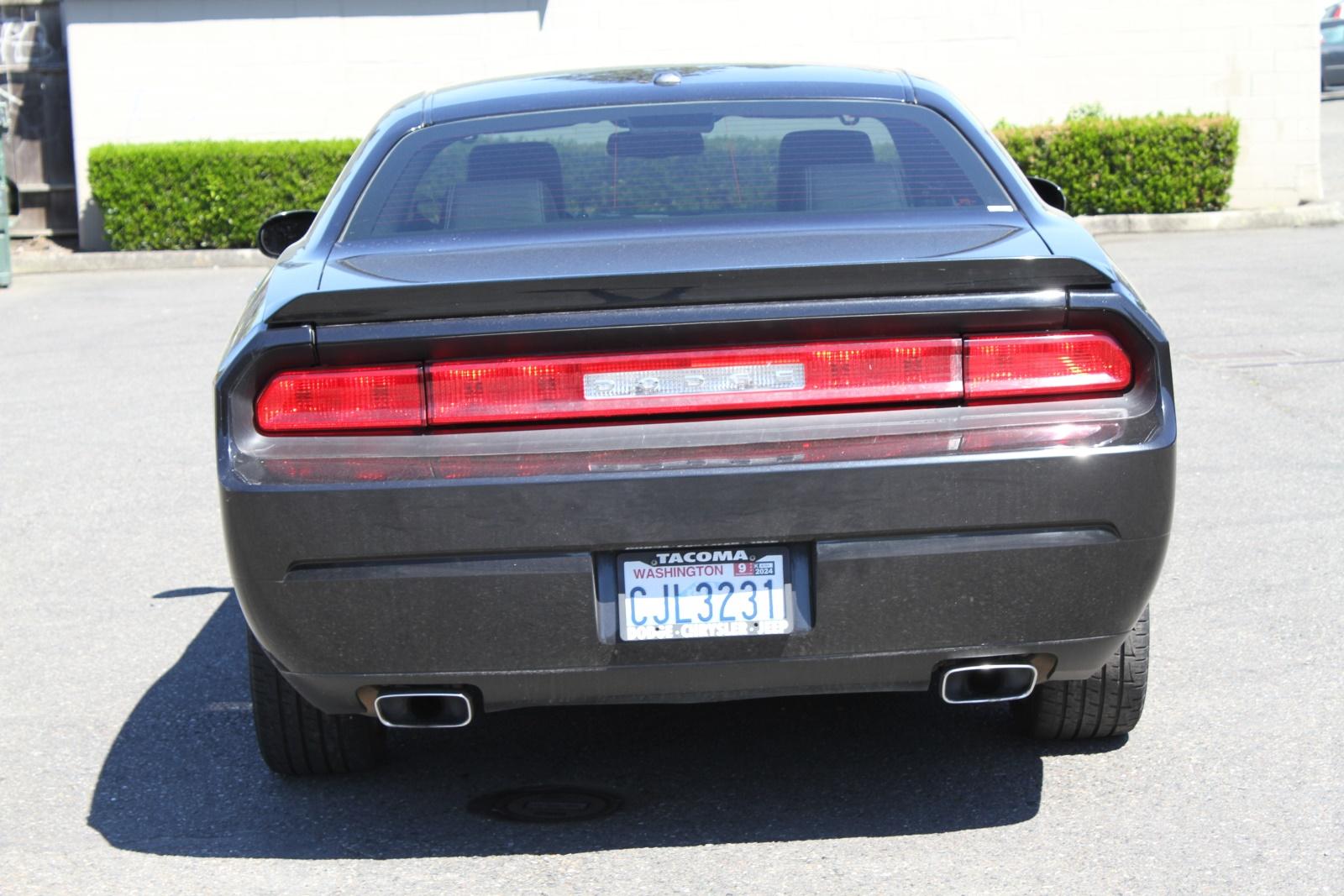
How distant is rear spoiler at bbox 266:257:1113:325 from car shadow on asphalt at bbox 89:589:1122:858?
1186mm

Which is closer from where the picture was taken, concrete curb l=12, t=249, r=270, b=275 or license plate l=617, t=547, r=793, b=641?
license plate l=617, t=547, r=793, b=641

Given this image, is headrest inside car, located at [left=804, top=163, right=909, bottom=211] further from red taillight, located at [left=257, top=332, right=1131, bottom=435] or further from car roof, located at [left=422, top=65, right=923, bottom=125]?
red taillight, located at [left=257, top=332, right=1131, bottom=435]

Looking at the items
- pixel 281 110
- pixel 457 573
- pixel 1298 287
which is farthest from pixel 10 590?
pixel 281 110

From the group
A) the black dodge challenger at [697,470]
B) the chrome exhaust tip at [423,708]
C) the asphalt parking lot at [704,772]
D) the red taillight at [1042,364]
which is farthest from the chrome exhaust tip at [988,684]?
the chrome exhaust tip at [423,708]

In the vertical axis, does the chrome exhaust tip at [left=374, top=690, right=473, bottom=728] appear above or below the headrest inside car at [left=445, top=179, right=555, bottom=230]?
below

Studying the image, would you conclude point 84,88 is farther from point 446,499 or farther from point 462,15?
point 446,499

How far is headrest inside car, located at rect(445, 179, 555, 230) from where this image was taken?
12.9 feet

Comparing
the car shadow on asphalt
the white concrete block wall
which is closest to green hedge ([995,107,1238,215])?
the white concrete block wall

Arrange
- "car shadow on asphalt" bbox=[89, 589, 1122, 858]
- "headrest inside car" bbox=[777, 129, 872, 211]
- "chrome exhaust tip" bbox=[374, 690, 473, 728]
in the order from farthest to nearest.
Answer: "headrest inside car" bbox=[777, 129, 872, 211] → "car shadow on asphalt" bbox=[89, 589, 1122, 858] → "chrome exhaust tip" bbox=[374, 690, 473, 728]

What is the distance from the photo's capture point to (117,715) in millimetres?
4594

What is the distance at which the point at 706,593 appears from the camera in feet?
10.8

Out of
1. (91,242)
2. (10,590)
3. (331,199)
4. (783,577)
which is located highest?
(331,199)

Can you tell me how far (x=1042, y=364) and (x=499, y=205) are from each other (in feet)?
4.53

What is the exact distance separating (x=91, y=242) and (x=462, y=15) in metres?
4.19
